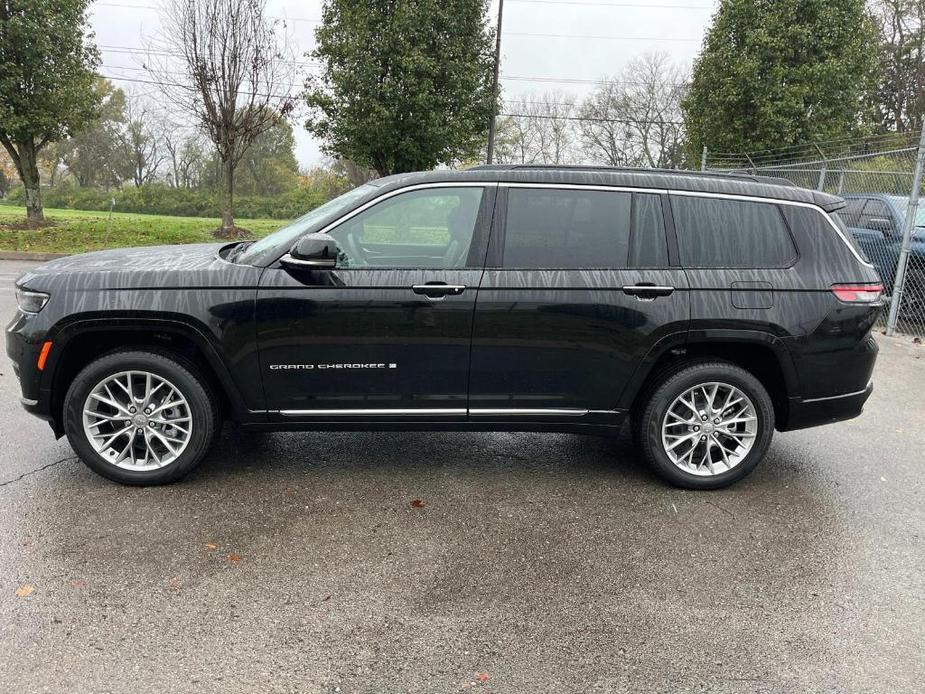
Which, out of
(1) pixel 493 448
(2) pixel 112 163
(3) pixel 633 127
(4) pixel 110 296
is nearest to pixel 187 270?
(4) pixel 110 296

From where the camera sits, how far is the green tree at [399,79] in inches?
671

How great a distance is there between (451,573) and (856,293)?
2896 mm

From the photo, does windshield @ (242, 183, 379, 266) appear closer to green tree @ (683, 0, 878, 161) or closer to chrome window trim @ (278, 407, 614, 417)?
chrome window trim @ (278, 407, 614, 417)

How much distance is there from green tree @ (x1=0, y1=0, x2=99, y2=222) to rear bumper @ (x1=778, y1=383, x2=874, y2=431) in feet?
55.7

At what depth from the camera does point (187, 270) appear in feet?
12.6

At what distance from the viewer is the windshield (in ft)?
12.8

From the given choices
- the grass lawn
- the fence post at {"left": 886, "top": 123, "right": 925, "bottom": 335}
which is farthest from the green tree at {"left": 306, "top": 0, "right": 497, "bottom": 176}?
the fence post at {"left": 886, "top": 123, "right": 925, "bottom": 335}

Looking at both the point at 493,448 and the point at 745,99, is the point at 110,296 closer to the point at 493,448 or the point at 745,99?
the point at 493,448

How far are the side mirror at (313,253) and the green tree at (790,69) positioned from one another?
49.4 feet

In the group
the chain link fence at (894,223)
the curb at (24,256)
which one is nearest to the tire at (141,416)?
the chain link fence at (894,223)

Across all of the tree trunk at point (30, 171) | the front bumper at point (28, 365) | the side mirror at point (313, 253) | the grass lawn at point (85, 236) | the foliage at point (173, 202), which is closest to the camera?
the side mirror at point (313, 253)

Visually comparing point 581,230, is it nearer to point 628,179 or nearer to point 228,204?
point 628,179

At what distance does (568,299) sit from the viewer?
154 inches

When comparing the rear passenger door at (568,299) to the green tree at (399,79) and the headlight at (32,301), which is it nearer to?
the headlight at (32,301)
